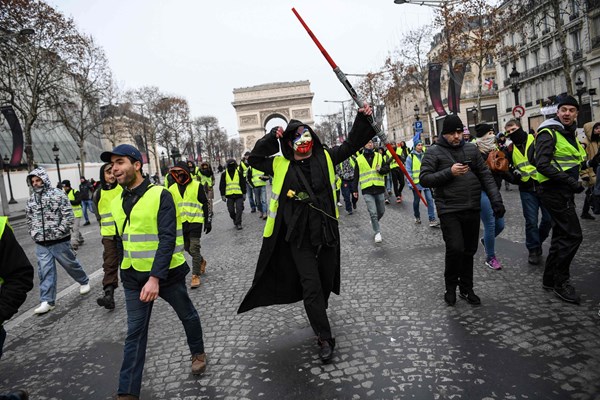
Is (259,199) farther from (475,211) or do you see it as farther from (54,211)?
(475,211)

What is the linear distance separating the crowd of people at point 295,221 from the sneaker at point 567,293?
0.01 metres

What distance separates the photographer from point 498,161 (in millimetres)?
5875

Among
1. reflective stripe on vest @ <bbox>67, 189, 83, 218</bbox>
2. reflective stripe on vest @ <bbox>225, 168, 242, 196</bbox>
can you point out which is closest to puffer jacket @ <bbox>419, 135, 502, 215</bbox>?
reflective stripe on vest @ <bbox>225, 168, 242, 196</bbox>

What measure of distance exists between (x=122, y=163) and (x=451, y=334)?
2.92m

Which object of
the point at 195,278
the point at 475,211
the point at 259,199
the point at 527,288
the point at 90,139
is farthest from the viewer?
the point at 90,139

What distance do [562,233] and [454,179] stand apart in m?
1.13

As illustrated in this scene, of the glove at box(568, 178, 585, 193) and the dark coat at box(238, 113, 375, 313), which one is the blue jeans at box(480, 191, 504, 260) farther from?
the dark coat at box(238, 113, 375, 313)

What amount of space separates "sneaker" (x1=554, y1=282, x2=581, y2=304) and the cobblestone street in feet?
0.21

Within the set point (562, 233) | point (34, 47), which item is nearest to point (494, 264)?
point (562, 233)

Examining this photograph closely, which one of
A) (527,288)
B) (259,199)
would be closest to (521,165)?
(527,288)

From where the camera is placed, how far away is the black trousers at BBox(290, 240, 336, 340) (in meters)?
3.62

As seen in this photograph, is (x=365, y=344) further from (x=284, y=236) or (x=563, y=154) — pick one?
(x=563, y=154)

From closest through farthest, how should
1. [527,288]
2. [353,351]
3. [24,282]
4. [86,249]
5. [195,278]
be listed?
[24,282]
[353,351]
[527,288]
[195,278]
[86,249]

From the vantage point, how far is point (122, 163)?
323 centimetres
